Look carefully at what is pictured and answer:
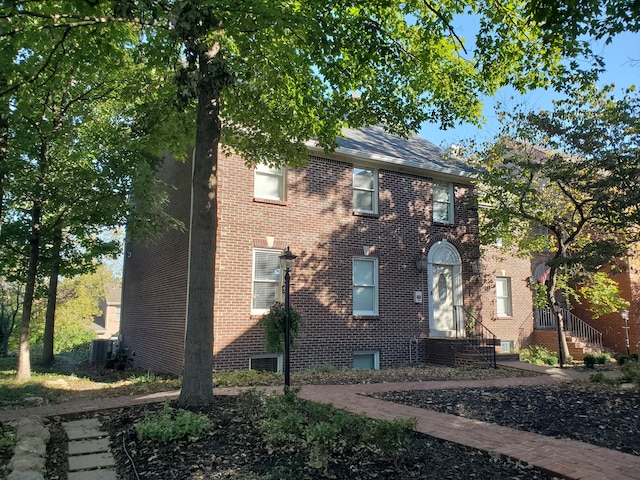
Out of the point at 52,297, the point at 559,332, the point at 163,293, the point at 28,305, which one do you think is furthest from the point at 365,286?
the point at 52,297

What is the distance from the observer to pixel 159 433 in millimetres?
5152

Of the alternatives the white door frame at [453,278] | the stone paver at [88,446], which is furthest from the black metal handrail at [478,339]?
the stone paver at [88,446]

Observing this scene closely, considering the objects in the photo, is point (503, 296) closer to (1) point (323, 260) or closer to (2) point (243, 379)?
(1) point (323, 260)

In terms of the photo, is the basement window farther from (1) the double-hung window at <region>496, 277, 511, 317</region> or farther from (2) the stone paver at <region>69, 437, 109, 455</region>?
(1) the double-hung window at <region>496, 277, 511, 317</region>

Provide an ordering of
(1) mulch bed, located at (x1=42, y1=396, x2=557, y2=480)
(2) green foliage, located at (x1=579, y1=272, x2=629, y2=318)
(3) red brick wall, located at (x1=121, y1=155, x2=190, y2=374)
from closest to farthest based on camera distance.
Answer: (1) mulch bed, located at (x1=42, y1=396, x2=557, y2=480) < (3) red brick wall, located at (x1=121, y1=155, x2=190, y2=374) < (2) green foliage, located at (x1=579, y1=272, x2=629, y2=318)

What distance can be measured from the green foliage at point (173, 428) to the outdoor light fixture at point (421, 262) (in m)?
10.2

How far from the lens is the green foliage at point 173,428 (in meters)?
5.16

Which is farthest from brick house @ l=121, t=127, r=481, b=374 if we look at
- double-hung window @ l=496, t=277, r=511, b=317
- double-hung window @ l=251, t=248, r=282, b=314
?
double-hung window @ l=496, t=277, r=511, b=317

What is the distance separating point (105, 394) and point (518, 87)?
30.9 ft

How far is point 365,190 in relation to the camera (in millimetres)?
14406

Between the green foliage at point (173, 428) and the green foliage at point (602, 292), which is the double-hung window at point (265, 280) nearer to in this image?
the green foliage at point (173, 428)

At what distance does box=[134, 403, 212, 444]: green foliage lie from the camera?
5156 mm

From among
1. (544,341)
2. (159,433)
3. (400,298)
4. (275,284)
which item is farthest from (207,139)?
(544,341)

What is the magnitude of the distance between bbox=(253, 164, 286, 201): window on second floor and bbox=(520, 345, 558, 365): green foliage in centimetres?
1040
